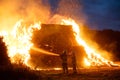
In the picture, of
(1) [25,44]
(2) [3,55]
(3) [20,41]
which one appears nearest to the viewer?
(2) [3,55]

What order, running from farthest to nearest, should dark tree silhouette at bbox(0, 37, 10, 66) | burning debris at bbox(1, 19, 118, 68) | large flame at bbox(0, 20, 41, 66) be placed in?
burning debris at bbox(1, 19, 118, 68)
large flame at bbox(0, 20, 41, 66)
dark tree silhouette at bbox(0, 37, 10, 66)

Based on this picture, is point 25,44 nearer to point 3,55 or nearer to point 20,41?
point 20,41

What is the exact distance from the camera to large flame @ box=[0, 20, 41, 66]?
48.2 metres

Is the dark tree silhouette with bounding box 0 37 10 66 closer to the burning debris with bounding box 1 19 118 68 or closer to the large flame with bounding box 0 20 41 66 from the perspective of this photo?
the burning debris with bounding box 1 19 118 68

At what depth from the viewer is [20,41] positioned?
50.0m

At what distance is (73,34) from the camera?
53688 millimetres

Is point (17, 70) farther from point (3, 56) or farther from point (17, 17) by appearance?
point (17, 17)

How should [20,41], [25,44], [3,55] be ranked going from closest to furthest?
[3,55] < [25,44] < [20,41]

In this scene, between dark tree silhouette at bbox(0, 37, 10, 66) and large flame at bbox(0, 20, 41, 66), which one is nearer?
dark tree silhouette at bbox(0, 37, 10, 66)

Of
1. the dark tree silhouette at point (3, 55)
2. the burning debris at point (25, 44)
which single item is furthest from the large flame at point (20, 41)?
the dark tree silhouette at point (3, 55)

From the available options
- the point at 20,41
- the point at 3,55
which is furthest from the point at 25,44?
the point at 3,55

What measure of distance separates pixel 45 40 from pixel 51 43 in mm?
922

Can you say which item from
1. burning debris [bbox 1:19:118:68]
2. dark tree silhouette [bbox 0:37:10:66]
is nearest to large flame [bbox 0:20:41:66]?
burning debris [bbox 1:19:118:68]

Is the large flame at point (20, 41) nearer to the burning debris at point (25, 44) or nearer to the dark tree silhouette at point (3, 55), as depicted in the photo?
the burning debris at point (25, 44)
